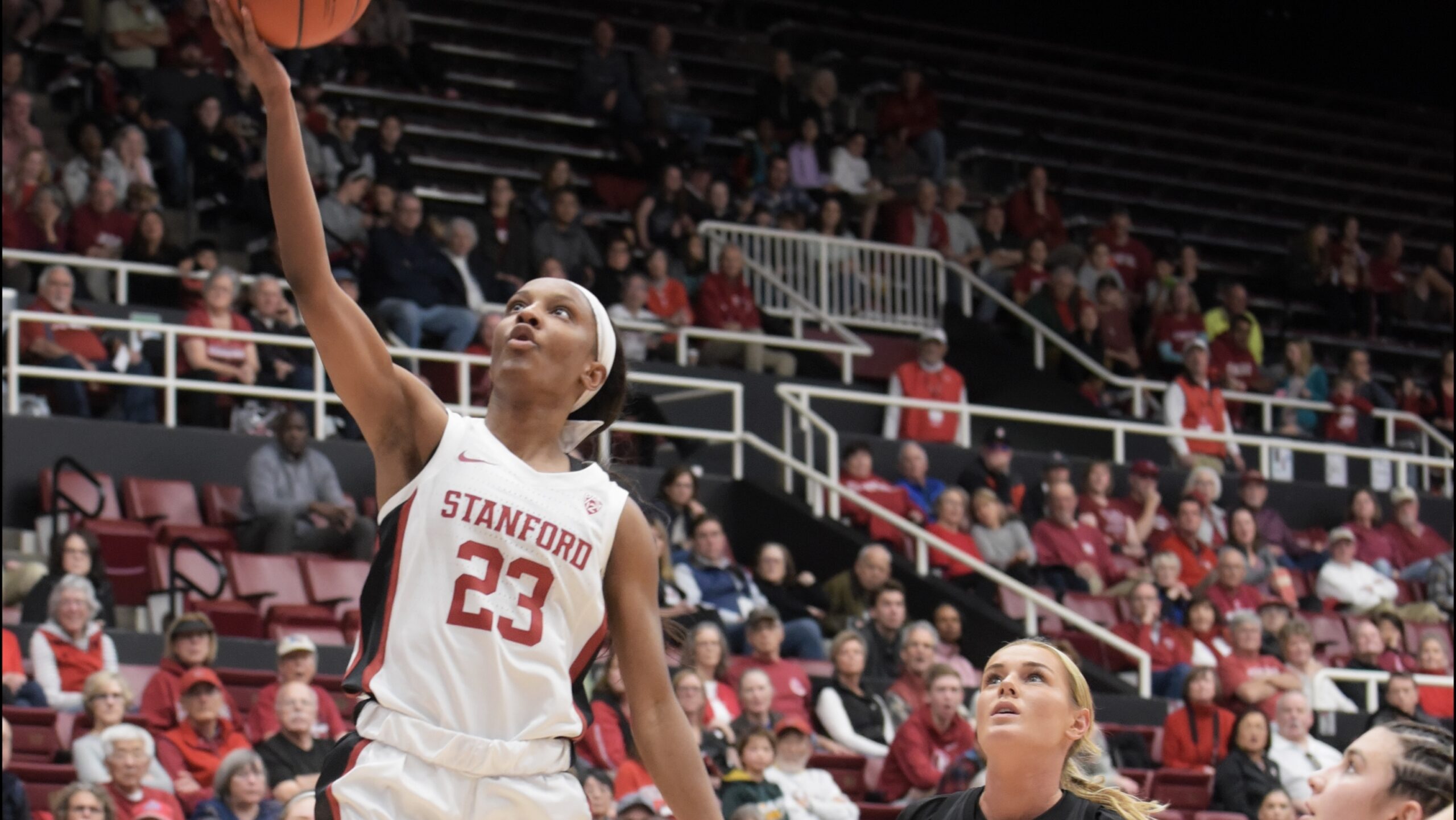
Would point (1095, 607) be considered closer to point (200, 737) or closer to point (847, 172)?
point (847, 172)

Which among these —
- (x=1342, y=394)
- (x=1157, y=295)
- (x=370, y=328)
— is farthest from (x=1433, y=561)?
(x=370, y=328)

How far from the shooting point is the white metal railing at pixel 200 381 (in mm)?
9656

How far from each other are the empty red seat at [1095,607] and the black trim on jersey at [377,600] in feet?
26.7

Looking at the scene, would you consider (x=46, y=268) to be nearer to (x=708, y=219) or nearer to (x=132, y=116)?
(x=132, y=116)

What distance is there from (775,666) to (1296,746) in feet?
7.89

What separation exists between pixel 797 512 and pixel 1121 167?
7438mm

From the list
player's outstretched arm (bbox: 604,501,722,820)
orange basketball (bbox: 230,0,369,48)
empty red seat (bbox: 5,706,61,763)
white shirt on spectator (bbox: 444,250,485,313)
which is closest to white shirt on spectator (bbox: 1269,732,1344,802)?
white shirt on spectator (bbox: 444,250,485,313)

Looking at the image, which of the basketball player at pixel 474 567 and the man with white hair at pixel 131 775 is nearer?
the basketball player at pixel 474 567

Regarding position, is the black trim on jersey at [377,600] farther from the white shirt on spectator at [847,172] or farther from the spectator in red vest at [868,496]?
the white shirt on spectator at [847,172]

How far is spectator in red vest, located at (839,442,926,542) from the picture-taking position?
11242 millimetres

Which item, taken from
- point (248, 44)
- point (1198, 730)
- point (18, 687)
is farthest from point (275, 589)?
point (248, 44)

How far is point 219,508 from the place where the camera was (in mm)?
9672

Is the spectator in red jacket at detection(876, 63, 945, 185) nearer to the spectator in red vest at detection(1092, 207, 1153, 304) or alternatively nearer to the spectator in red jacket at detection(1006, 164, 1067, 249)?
the spectator in red jacket at detection(1006, 164, 1067, 249)

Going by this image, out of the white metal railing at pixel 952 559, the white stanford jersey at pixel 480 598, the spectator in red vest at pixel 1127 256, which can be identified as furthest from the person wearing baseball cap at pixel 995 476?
the white stanford jersey at pixel 480 598
